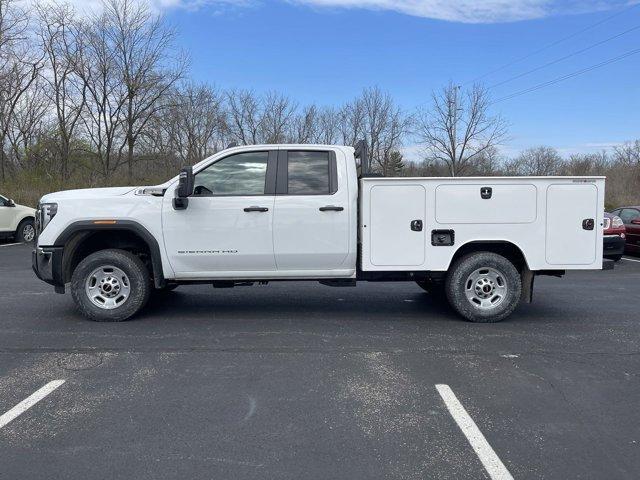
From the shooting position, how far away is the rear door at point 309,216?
639 centimetres

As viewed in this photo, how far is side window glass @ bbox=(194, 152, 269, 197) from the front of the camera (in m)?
6.45

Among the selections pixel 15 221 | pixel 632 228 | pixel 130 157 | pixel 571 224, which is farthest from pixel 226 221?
pixel 130 157

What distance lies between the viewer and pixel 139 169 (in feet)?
105

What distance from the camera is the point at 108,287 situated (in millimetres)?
6547

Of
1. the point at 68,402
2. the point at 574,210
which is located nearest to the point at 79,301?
the point at 68,402

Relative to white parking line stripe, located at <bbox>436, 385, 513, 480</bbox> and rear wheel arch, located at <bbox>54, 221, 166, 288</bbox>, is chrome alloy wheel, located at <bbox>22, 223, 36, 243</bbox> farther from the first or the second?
white parking line stripe, located at <bbox>436, 385, 513, 480</bbox>

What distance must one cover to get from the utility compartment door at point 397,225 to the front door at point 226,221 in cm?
123

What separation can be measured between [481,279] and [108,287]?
4482 mm

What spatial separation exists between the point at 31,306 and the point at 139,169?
26036 mm

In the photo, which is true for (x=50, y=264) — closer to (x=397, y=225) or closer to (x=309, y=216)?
(x=309, y=216)

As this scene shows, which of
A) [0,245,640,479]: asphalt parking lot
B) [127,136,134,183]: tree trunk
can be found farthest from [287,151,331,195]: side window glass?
[127,136,134,183]: tree trunk

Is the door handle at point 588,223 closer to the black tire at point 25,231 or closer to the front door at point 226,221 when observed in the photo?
the front door at point 226,221

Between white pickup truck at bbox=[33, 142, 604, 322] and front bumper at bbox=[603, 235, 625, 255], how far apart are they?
21.3 feet

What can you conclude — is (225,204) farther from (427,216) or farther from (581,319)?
(581,319)
